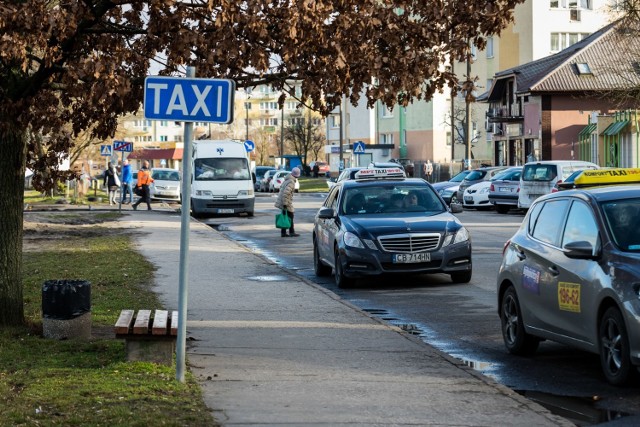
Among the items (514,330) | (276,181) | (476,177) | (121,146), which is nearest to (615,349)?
(514,330)

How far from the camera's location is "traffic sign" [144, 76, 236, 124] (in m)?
9.00

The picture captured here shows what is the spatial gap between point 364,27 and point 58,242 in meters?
18.4

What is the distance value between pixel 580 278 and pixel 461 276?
27.9 feet

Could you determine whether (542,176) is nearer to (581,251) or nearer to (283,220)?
(283,220)

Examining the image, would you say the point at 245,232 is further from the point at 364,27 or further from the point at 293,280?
the point at 364,27

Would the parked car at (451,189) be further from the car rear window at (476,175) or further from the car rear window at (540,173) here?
the car rear window at (540,173)

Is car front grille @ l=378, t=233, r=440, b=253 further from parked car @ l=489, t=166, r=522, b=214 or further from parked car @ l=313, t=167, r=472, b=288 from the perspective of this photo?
parked car @ l=489, t=166, r=522, b=214

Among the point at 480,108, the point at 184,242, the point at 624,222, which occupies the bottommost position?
the point at 184,242

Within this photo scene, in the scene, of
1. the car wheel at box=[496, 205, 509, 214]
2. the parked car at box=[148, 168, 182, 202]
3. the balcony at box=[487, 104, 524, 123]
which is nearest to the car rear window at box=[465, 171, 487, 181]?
the car wheel at box=[496, 205, 509, 214]

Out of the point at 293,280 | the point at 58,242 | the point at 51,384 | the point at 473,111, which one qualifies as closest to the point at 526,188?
the point at 58,242

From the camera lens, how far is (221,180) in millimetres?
43656

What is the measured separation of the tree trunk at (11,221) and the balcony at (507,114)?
2456 inches

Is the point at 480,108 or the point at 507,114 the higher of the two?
the point at 480,108

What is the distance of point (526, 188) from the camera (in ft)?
132
